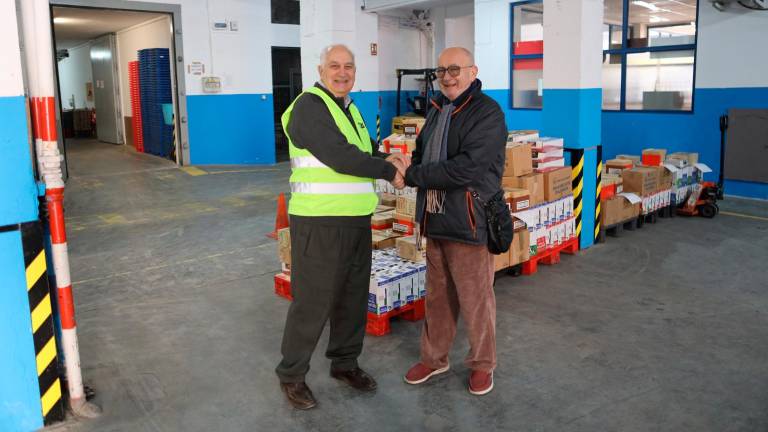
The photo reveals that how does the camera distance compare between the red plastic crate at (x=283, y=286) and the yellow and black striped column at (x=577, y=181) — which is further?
the yellow and black striped column at (x=577, y=181)

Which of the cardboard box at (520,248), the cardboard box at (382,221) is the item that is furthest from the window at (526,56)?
the cardboard box at (382,221)

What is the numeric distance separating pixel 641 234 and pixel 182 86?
30.7ft

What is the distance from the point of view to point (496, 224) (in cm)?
324

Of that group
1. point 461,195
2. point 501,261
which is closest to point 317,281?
point 461,195

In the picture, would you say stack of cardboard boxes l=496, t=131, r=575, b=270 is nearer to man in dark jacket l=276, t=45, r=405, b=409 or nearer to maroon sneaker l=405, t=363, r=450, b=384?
maroon sneaker l=405, t=363, r=450, b=384

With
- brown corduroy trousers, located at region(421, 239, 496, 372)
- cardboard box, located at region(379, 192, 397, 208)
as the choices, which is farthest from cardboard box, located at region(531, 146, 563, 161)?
brown corduroy trousers, located at region(421, 239, 496, 372)

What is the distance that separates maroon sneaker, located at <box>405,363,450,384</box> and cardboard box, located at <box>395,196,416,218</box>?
5.56 ft

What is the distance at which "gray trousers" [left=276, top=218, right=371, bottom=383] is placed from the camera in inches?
125

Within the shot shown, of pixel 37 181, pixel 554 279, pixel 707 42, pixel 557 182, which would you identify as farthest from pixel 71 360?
pixel 707 42

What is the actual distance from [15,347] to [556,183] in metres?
4.40

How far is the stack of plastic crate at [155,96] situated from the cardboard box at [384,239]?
10.0 metres

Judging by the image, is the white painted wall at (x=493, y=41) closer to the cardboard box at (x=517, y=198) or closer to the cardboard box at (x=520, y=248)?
the cardboard box at (x=517, y=198)

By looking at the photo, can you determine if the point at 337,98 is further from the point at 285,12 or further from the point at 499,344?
the point at 285,12

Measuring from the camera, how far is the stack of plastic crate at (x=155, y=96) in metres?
13.8
